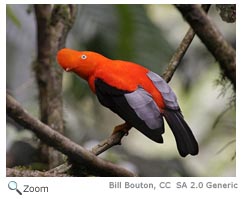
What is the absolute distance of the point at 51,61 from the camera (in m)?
2.23

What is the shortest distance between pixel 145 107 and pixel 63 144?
0.24m

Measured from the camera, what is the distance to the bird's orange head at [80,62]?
71.6 inches

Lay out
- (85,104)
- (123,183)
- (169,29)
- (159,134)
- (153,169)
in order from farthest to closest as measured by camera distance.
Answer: (169,29)
(85,104)
(153,169)
(123,183)
(159,134)

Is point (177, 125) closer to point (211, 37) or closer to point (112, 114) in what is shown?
point (211, 37)

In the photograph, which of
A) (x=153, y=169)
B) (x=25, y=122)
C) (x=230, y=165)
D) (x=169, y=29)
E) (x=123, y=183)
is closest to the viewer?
(x=25, y=122)

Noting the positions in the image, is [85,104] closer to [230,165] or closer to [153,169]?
[153,169]

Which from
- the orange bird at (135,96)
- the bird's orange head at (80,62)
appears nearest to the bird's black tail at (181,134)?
the orange bird at (135,96)

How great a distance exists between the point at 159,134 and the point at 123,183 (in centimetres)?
19

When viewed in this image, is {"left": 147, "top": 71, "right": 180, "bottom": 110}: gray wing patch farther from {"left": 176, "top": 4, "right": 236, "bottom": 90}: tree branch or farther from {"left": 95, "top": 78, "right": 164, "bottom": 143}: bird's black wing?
{"left": 176, "top": 4, "right": 236, "bottom": 90}: tree branch

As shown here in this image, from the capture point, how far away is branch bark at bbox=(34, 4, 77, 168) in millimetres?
2152

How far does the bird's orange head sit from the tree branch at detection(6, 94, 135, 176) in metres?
0.24
